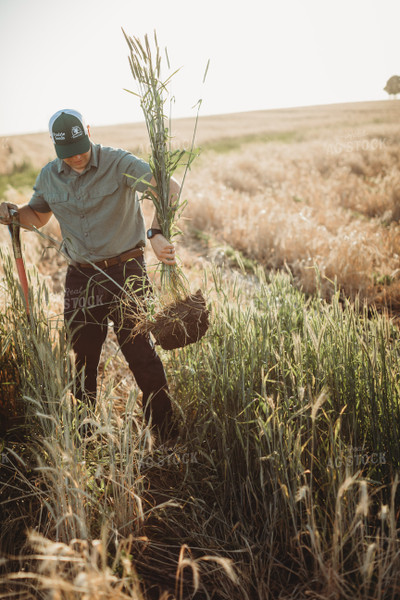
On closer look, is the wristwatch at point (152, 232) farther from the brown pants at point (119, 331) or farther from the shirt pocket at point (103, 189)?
the shirt pocket at point (103, 189)

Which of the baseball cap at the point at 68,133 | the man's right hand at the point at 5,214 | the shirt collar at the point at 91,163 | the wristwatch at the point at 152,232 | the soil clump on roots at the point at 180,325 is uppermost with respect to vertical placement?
the baseball cap at the point at 68,133

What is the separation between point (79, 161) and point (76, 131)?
0.18 meters

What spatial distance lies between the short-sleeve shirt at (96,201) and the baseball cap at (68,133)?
0.48 ft

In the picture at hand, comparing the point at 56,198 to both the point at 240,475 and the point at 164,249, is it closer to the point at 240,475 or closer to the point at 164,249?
the point at 164,249

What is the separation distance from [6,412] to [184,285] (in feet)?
3.47

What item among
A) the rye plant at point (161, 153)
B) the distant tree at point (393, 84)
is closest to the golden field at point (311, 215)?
the rye plant at point (161, 153)

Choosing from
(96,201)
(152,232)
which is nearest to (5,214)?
(96,201)

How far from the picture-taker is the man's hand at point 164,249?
1725mm

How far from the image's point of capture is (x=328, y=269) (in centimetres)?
439

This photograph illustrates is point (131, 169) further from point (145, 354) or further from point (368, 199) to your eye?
point (368, 199)

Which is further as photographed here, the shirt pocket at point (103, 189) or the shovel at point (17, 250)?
the shirt pocket at point (103, 189)

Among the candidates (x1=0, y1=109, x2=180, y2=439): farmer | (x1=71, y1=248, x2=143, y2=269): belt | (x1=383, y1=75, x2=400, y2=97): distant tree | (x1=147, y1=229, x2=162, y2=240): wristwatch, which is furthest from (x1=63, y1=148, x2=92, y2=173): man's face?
(x1=383, y1=75, x2=400, y2=97): distant tree

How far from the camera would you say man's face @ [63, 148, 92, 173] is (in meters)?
2.06

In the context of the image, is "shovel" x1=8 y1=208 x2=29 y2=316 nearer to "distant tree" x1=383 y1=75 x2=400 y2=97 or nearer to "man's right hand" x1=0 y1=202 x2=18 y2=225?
"man's right hand" x1=0 y1=202 x2=18 y2=225
